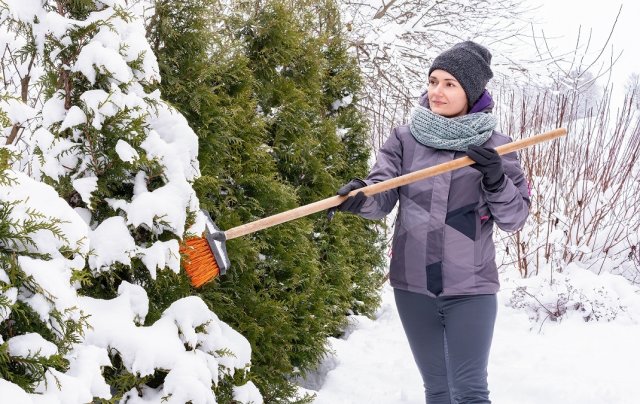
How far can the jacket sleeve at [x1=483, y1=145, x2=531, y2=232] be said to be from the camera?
257cm

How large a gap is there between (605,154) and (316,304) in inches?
183

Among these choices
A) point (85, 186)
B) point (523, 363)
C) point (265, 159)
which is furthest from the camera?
point (523, 363)

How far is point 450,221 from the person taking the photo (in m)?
2.68

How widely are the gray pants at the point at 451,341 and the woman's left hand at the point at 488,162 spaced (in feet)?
1.76

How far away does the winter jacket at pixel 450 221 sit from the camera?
8.62ft

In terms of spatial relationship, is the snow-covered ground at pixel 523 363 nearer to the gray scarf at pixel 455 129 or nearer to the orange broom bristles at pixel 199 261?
the orange broom bristles at pixel 199 261

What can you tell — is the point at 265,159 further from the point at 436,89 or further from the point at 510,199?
the point at 510,199

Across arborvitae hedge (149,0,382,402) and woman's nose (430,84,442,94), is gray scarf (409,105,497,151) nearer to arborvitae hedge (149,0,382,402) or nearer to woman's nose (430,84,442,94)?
woman's nose (430,84,442,94)

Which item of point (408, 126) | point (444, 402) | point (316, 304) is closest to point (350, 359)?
point (316, 304)

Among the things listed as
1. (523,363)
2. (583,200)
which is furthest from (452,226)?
(583,200)

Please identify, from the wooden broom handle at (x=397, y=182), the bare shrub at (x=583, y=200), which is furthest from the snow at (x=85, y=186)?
the bare shrub at (x=583, y=200)

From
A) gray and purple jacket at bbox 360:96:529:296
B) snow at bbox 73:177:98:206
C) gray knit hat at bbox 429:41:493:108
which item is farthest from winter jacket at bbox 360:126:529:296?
snow at bbox 73:177:98:206

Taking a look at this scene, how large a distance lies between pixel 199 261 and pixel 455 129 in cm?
125

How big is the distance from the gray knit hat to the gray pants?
0.93 meters
